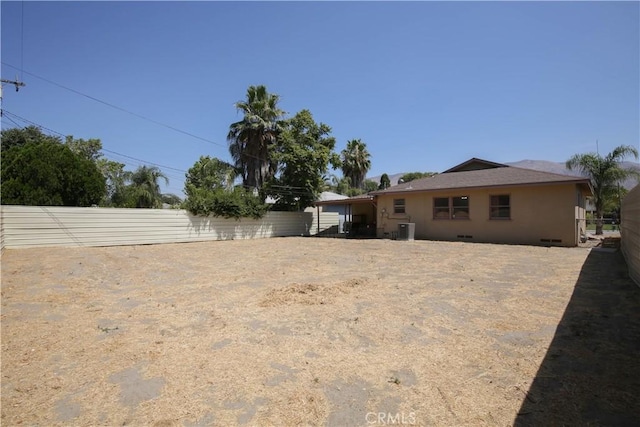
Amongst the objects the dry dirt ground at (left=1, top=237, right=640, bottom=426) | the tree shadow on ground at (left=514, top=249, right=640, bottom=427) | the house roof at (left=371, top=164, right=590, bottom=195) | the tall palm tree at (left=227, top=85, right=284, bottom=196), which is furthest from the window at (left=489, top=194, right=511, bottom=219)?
the tall palm tree at (left=227, top=85, right=284, bottom=196)

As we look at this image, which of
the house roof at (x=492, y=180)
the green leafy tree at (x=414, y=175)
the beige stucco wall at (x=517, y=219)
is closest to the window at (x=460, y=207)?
the beige stucco wall at (x=517, y=219)

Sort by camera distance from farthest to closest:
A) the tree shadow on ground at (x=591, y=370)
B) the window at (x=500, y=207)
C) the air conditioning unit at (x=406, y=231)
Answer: the air conditioning unit at (x=406, y=231) < the window at (x=500, y=207) < the tree shadow on ground at (x=591, y=370)

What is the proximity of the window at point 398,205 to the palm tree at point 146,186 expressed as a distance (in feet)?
73.6

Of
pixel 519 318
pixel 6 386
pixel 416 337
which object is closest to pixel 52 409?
pixel 6 386

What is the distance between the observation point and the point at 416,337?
Answer: 3.80 meters

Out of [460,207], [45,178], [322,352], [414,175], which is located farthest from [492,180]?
[414,175]

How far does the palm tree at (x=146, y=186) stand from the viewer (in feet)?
95.6

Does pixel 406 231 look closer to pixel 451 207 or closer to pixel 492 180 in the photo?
pixel 451 207

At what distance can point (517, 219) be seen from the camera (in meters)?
15.0

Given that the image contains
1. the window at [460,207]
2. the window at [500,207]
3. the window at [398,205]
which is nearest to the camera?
the window at [500,207]

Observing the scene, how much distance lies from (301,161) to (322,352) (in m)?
19.0

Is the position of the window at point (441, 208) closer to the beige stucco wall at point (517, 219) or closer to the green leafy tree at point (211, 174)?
the beige stucco wall at point (517, 219)

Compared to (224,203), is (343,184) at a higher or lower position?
higher

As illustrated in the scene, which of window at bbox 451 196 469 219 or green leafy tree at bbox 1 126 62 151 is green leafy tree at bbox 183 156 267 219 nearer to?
window at bbox 451 196 469 219
